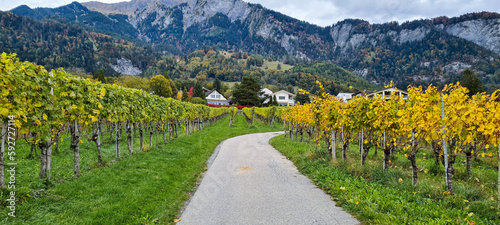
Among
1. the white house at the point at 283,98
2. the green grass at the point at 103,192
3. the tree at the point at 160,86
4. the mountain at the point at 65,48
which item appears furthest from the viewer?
the mountain at the point at 65,48

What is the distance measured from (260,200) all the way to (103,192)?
3.71m

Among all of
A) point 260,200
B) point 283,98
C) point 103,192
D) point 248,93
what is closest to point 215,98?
point 283,98

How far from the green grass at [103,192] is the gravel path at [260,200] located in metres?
0.51

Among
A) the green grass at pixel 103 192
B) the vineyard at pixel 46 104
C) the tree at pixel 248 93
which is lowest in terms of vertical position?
the green grass at pixel 103 192

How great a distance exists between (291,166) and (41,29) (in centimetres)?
20834

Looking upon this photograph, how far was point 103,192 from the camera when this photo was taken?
18.7 feet

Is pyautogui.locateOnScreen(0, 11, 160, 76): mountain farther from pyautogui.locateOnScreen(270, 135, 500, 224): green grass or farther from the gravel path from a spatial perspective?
pyautogui.locateOnScreen(270, 135, 500, 224): green grass

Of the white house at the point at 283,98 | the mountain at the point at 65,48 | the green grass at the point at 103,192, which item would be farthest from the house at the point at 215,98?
the green grass at the point at 103,192

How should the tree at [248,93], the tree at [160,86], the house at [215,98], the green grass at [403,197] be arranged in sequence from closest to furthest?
the green grass at [403,197], the tree at [248,93], the tree at [160,86], the house at [215,98]

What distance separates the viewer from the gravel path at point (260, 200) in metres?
4.64

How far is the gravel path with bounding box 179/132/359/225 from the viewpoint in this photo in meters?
4.64

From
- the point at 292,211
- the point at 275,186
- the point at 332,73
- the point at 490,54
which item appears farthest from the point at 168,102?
the point at 490,54

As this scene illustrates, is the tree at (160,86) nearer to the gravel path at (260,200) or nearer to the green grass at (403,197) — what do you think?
the gravel path at (260,200)

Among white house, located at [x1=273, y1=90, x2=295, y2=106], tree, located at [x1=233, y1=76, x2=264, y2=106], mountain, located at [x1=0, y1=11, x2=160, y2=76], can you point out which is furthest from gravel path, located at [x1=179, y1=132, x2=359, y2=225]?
mountain, located at [x1=0, y1=11, x2=160, y2=76]
